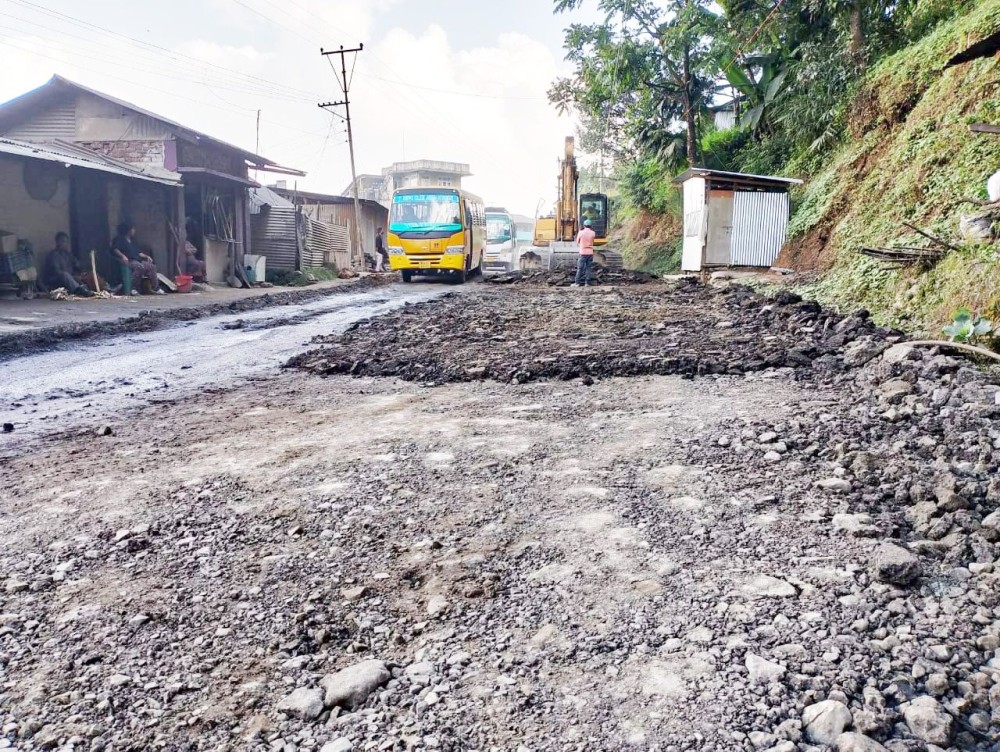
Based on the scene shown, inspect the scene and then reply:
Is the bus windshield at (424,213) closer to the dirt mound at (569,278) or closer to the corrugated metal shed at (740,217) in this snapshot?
the dirt mound at (569,278)

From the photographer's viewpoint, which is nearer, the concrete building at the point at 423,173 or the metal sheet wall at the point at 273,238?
the metal sheet wall at the point at 273,238

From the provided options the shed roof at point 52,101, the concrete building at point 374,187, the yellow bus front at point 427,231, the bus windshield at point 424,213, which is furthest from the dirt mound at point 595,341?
the concrete building at point 374,187

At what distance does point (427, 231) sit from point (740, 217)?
926cm

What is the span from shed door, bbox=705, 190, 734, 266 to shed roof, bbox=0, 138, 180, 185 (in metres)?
13.5

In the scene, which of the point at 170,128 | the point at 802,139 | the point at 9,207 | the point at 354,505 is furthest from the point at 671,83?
the point at 354,505

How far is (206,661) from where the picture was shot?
7.36ft

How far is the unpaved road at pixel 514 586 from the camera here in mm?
1952

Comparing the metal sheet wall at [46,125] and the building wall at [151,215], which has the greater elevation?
the metal sheet wall at [46,125]

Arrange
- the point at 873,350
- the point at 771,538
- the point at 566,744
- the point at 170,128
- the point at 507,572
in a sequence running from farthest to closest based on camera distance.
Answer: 1. the point at 170,128
2. the point at 873,350
3. the point at 771,538
4. the point at 507,572
5. the point at 566,744

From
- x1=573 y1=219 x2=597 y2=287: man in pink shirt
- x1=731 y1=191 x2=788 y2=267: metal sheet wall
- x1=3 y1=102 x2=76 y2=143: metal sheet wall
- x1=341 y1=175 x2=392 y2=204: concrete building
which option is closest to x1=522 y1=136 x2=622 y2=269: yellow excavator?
x1=573 y1=219 x2=597 y2=287: man in pink shirt

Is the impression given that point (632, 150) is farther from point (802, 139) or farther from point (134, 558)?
point (134, 558)

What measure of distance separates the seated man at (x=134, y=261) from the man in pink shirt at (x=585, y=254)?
413 inches

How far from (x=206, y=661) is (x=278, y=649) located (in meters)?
0.21

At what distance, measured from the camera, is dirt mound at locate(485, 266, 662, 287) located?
807 inches
